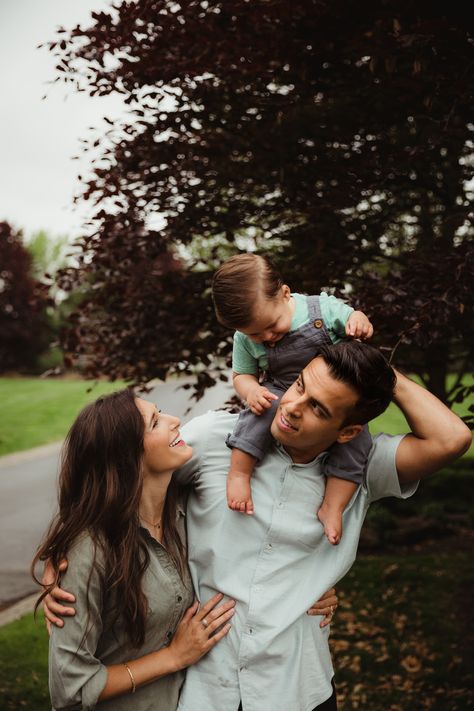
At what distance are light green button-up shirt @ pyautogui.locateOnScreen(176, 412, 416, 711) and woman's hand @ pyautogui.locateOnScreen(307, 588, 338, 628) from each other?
3 cm

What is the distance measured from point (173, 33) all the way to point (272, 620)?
3.38 m

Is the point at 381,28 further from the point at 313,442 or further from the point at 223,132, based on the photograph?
the point at 313,442

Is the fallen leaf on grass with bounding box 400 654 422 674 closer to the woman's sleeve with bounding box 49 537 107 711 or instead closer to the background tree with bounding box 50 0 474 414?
the background tree with bounding box 50 0 474 414

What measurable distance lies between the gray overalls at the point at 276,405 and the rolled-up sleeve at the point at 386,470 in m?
0.04

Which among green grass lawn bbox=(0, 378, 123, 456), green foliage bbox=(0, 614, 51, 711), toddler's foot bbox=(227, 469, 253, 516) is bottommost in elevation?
green grass lawn bbox=(0, 378, 123, 456)

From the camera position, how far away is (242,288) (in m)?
2.31

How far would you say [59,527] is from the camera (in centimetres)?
210

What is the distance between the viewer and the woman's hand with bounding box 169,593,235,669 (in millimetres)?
2066

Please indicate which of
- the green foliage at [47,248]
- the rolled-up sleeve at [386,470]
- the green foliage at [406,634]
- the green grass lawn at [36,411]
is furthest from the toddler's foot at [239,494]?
the green foliage at [47,248]

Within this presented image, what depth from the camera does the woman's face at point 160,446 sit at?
2141 mm

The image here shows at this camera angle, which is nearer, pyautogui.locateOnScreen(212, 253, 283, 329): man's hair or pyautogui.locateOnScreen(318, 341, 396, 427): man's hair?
pyautogui.locateOnScreen(318, 341, 396, 427): man's hair

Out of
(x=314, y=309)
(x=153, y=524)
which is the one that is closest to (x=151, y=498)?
(x=153, y=524)

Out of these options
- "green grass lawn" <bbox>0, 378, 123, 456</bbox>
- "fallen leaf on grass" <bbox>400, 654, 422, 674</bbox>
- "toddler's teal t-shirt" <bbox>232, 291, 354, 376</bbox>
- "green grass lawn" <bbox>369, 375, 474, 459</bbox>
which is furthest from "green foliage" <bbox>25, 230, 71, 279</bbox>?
"toddler's teal t-shirt" <bbox>232, 291, 354, 376</bbox>

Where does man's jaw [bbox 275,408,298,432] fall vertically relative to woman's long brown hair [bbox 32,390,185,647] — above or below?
above
